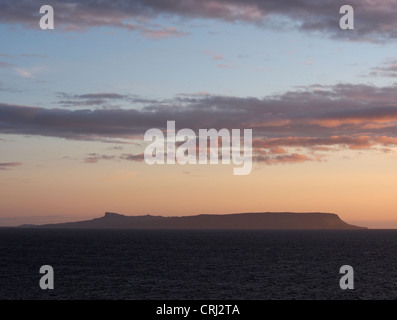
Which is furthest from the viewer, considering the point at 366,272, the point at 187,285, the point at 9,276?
the point at 366,272

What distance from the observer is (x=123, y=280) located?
74125 mm
